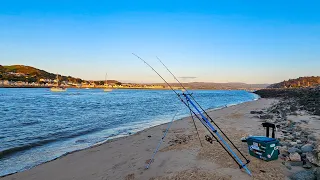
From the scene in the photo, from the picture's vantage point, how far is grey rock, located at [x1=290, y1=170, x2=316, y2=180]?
5.23m

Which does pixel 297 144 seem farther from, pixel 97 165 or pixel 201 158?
pixel 97 165

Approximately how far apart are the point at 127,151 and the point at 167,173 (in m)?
3.06

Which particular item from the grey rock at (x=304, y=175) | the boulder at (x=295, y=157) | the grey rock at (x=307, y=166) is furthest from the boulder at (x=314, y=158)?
the grey rock at (x=304, y=175)

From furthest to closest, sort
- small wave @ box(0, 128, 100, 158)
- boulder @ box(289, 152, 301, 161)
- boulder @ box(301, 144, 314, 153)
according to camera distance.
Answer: small wave @ box(0, 128, 100, 158) < boulder @ box(301, 144, 314, 153) < boulder @ box(289, 152, 301, 161)

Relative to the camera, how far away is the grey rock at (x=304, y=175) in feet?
17.1

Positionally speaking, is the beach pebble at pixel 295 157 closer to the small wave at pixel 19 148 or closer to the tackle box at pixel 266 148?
the tackle box at pixel 266 148

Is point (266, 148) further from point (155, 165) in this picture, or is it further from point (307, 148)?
point (155, 165)

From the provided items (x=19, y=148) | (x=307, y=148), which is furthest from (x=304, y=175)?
(x=19, y=148)

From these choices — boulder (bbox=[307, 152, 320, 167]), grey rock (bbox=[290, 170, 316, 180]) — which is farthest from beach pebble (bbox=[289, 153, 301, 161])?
grey rock (bbox=[290, 170, 316, 180])

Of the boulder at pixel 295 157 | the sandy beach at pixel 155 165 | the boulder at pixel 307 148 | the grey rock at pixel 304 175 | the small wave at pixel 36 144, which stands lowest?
the small wave at pixel 36 144

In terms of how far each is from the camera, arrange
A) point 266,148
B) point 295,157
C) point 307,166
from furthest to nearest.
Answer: point 266,148 → point 295,157 → point 307,166

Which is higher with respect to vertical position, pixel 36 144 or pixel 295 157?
pixel 295 157

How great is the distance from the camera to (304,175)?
5.43 metres

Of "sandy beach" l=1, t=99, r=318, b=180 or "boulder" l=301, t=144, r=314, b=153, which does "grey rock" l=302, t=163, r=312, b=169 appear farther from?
"boulder" l=301, t=144, r=314, b=153
